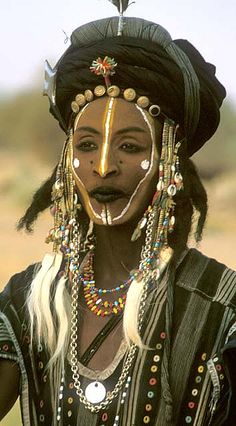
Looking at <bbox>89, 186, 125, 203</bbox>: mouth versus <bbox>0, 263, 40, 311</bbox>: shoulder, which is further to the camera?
<bbox>0, 263, 40, 311</bbox>: shoulder

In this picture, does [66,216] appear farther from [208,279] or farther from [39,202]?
[208,279]

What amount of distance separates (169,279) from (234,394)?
0.40 m

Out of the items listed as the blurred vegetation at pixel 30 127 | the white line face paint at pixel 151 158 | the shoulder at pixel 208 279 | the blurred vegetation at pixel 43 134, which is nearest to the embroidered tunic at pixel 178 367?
the shoulder at pixel 208 279

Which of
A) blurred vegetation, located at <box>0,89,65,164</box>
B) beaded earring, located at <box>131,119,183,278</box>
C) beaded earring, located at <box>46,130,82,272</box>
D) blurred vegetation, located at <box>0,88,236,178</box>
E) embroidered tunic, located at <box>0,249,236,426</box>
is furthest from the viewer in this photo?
blurred vegetation, located at <box>0,89,65,164</box>

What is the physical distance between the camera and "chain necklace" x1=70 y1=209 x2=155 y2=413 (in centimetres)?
299

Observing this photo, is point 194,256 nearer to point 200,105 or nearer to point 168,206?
point 168,206

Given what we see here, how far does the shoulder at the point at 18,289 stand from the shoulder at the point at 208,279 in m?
0.46

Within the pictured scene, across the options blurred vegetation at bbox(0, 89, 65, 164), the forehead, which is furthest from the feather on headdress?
blurred vegetation at bbox(0, 89, 65, 164)

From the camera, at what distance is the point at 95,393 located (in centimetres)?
300

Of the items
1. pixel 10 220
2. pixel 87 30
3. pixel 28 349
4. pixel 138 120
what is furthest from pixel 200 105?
pixel 10 220

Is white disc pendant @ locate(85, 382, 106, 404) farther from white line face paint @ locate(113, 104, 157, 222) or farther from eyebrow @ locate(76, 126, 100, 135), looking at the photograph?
eyebrow @ locate(76, 126, 100, 135)

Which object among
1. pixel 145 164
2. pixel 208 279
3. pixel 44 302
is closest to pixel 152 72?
pixel 145 164

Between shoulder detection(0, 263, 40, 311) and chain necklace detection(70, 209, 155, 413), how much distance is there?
165mm

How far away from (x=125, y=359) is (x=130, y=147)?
0.59 meters
